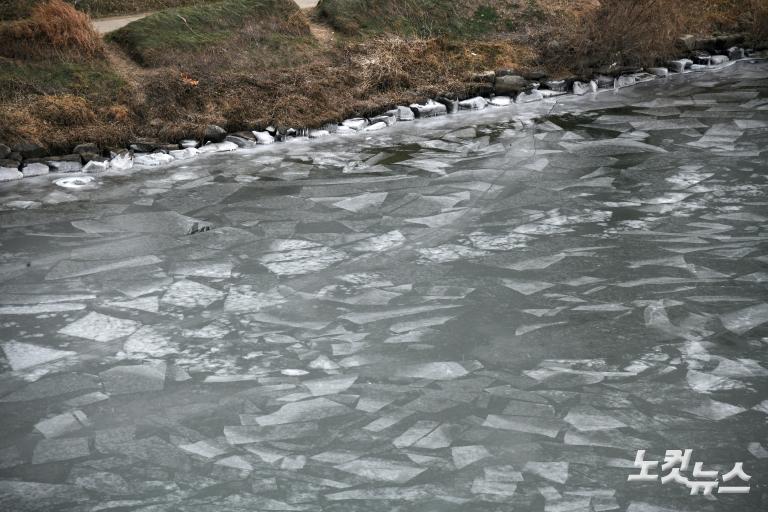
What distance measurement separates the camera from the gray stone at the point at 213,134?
880 cm

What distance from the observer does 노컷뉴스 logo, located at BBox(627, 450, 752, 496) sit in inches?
145

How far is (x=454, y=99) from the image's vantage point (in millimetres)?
10297

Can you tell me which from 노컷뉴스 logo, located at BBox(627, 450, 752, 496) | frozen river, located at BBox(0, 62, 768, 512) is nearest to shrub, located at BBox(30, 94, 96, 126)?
frozen river, located at BBox(0, 62, 768, 512)

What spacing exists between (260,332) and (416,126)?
4.95m

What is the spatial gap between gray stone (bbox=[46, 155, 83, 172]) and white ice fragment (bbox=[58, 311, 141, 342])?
314 centimetres

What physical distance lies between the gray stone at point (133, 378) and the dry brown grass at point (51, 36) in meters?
5.72

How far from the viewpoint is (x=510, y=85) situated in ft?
34.9

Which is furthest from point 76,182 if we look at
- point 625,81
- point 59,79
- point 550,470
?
point 625,81

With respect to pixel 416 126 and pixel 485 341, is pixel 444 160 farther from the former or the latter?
pixel 485 341

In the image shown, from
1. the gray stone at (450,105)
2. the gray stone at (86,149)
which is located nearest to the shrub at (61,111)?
the gray stone at (86,149)

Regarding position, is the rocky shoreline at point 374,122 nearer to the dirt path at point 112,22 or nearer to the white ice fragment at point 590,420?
Answer: the dirt path at point 112,22

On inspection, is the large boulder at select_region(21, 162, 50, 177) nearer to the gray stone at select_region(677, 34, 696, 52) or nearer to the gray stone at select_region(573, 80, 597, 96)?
the gray stone at select_region(573, 80, 597, 96)

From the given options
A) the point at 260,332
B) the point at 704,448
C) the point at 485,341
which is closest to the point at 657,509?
the point at 704,448

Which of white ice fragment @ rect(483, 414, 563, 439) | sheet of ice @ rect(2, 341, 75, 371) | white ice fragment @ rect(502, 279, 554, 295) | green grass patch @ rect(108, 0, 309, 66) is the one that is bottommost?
white ice fragment @ rect(483, 414, 563, 439)
